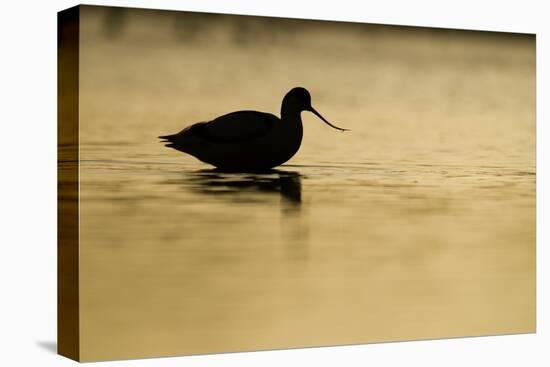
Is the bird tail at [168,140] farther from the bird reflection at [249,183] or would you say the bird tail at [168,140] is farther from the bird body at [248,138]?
the bird reflection at [249,183]

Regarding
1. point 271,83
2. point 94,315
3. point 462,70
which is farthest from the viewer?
point 462,70

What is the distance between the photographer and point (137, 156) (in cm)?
771

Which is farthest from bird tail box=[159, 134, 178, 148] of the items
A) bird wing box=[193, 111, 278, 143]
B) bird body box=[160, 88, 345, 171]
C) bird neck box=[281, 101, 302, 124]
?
bird neck box=[281, 101, 302, 124]

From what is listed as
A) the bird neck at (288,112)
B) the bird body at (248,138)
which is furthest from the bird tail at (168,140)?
the bird neck at (288,112)

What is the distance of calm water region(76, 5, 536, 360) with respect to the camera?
762 centimetres

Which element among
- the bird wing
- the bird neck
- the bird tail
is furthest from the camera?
the bird neck

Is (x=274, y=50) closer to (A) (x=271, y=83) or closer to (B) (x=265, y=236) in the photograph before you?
(A) (x=271, y=83)

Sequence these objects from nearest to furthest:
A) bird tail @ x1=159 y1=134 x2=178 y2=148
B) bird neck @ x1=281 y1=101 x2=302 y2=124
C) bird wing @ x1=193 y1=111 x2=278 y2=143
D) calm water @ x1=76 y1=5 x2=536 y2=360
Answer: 1. calm water @ x1=76 y1=5 x2=536 y2=360
2. bird tail @ x1=159 y1=134 x2=178 y2=148
3. bird wing @ x1=193 y1=111 x2=278 y2=143
4. bird neck @ x1=281 y1=101 x2=302 y2=124

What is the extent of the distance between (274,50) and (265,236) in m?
1.17

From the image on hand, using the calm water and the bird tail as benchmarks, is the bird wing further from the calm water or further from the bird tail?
the bird tail

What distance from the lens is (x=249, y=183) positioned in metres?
8.00

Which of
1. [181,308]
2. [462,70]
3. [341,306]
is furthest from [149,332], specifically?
[462,70]

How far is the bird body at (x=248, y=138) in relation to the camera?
310 inches

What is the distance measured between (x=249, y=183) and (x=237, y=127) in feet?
1.16
